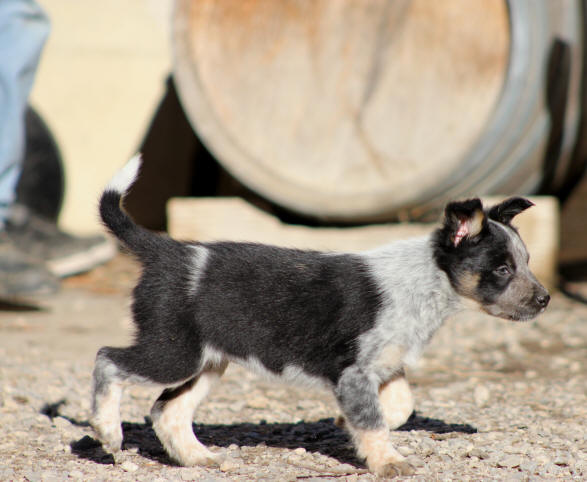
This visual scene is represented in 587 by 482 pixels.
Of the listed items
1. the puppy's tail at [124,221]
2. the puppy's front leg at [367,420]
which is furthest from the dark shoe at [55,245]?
the puppy's front leg at [367,420]

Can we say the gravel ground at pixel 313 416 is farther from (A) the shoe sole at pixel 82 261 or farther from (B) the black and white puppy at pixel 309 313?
(A) the shoe sole at pixel 82 261

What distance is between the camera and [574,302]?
203 inches

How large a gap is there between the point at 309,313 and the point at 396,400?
41 centimetres

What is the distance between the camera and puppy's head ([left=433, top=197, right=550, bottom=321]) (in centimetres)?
263

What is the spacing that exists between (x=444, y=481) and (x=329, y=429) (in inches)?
25.1

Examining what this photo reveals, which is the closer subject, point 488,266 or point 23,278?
point 488,266

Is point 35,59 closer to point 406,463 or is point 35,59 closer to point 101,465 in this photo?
point 101,465

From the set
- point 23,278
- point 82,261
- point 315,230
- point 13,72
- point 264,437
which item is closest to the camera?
point 264,437

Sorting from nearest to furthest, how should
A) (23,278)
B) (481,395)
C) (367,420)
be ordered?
1. (367,420)
2. (481,395)
3. (23,278)

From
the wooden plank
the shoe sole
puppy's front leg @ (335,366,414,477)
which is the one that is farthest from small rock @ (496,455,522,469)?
the shoe sole

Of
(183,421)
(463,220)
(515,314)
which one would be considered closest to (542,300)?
(515,314)

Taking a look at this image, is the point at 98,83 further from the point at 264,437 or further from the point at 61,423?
the point at 264,437

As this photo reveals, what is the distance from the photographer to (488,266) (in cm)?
264

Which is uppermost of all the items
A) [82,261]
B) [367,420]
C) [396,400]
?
[367,420]
